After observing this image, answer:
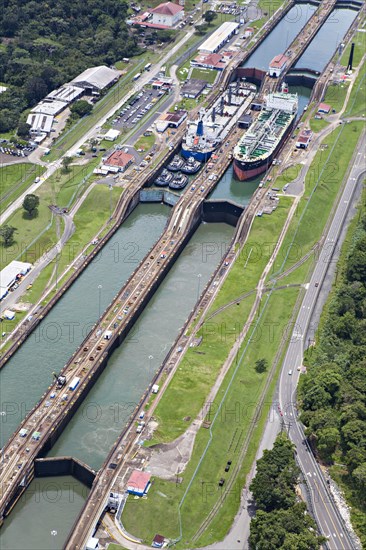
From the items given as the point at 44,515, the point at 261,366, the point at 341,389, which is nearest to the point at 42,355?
the point at 44,515

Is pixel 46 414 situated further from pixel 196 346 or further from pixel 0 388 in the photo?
pixel 196 346

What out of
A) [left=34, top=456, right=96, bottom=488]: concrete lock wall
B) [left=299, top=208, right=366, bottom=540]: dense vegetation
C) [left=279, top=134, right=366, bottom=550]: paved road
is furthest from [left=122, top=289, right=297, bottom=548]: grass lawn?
[left=34, top=456, right=96, bottom=488]: concrete lock wall

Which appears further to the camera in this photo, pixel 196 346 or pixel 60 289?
pixel 60 289

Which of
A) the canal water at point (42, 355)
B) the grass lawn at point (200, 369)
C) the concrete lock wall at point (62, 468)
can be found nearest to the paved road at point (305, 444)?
the grass lawn at point (200, 369)

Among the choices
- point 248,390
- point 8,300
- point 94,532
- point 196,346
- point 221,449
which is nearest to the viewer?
point 94,532

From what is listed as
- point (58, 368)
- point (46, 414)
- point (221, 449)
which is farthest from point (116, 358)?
point (221, 449)

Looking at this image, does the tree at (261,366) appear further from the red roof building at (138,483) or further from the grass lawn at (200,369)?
the red roof building at (138,483)
